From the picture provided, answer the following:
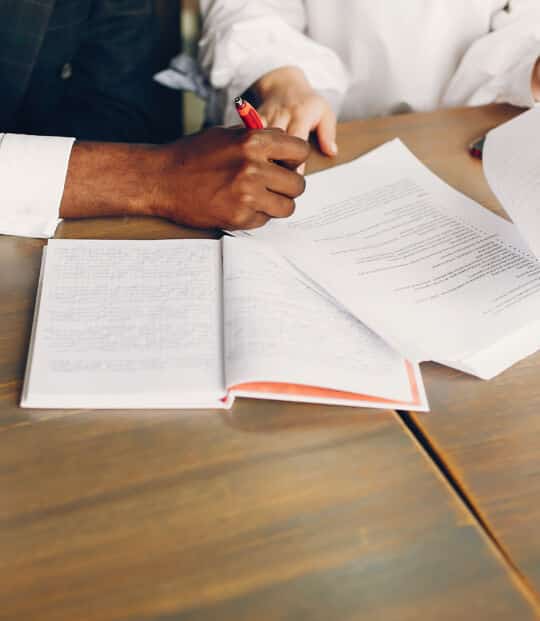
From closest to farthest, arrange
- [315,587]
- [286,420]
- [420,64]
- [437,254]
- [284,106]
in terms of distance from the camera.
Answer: [315,587] → [286,420] → [437,254] → [284,106] → [420,64]

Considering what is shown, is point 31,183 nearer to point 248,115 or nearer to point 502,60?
point 248,115

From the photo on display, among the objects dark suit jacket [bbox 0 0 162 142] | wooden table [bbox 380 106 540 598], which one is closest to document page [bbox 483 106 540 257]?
wooden table [bbox 380 106 540 598]

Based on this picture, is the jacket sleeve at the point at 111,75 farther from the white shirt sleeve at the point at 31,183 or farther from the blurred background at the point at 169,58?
the white shirt sleeve at the point at 31,183

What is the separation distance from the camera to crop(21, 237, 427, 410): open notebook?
1.94 feet

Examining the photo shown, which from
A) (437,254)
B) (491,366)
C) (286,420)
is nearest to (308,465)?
(286,420)

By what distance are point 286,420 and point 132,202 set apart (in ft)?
1.19

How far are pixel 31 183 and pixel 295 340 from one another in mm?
408

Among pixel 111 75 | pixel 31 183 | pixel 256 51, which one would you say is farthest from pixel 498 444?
pixel 111 75

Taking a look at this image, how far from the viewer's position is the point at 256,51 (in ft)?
3.79

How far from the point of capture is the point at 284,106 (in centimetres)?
100

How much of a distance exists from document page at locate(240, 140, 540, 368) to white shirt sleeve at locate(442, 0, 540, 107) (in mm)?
288

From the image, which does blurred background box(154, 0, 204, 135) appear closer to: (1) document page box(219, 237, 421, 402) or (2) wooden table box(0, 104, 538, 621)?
(1) document page box(219, 237, 421, 402)

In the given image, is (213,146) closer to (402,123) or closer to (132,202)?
(132,202)

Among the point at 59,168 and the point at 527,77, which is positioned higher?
the point at 527,77
